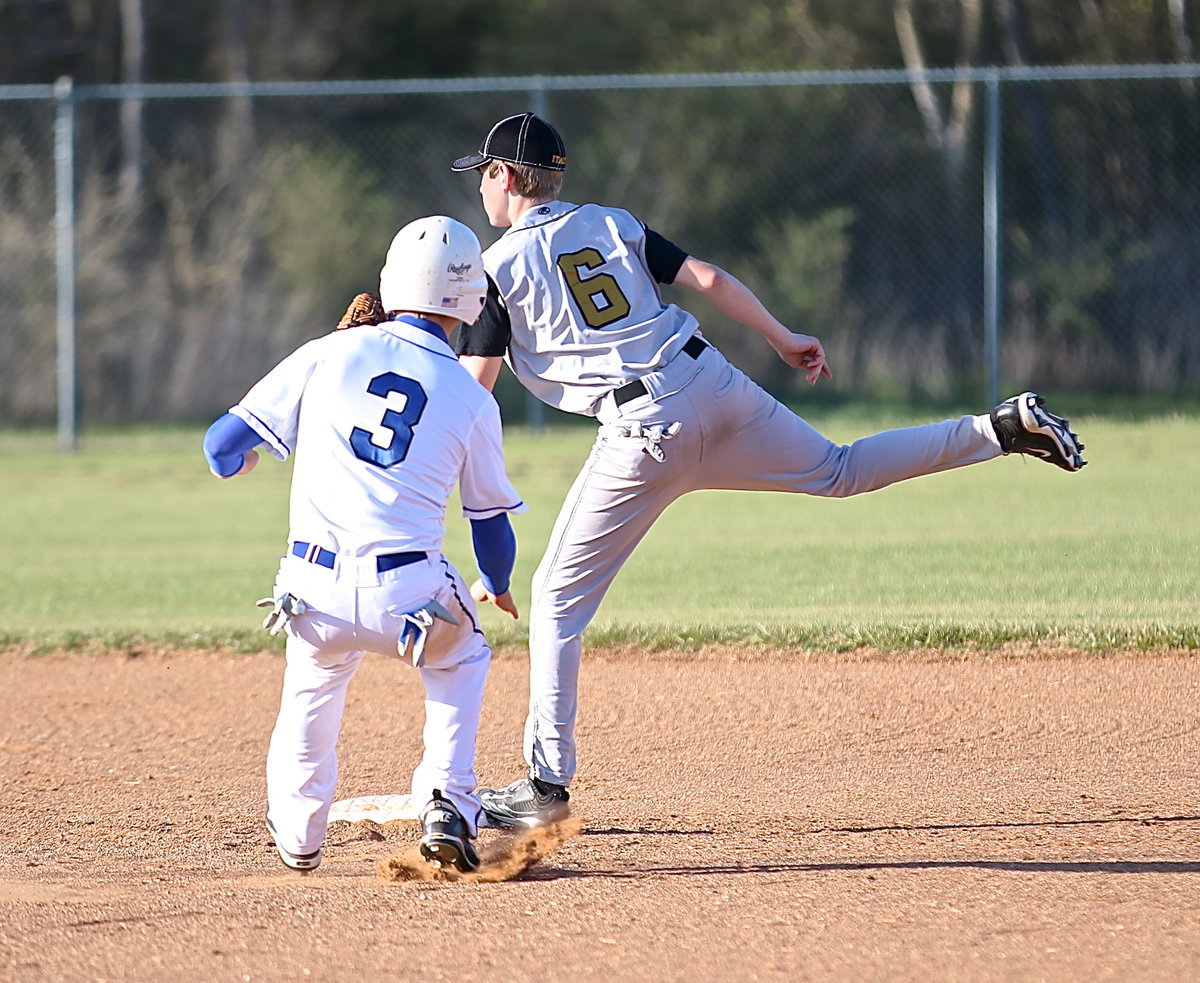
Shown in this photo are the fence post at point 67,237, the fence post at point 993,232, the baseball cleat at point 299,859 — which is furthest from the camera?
the fence post at point 67,237

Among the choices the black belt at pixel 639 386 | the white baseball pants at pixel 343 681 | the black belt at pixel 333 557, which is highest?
the black belt at pixel 639 386

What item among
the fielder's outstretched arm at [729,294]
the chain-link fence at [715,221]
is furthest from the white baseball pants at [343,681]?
the chain-link fence at [715,221]

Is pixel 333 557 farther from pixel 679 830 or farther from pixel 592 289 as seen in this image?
pixel 679 830

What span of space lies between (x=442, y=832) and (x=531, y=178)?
175cm

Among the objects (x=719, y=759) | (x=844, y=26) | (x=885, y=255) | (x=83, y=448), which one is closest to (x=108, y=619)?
(x=719, y=759)

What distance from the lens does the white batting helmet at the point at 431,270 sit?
3641 mm

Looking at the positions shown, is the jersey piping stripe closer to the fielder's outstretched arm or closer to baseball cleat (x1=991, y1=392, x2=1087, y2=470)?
the fielder's outstretched arm

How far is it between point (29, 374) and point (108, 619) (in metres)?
7.94

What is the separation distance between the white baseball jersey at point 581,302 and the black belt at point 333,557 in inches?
31.7

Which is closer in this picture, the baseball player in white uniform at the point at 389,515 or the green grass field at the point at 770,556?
the baseball player in white uniform at the point at 389,515

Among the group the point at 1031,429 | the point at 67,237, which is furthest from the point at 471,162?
the point at 67,237

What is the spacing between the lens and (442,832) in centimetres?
364

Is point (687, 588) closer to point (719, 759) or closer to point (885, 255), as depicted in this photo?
point (719, 759)

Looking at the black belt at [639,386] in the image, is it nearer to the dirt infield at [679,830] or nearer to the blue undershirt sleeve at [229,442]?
the blue undershirt sleeve at [229,442]
